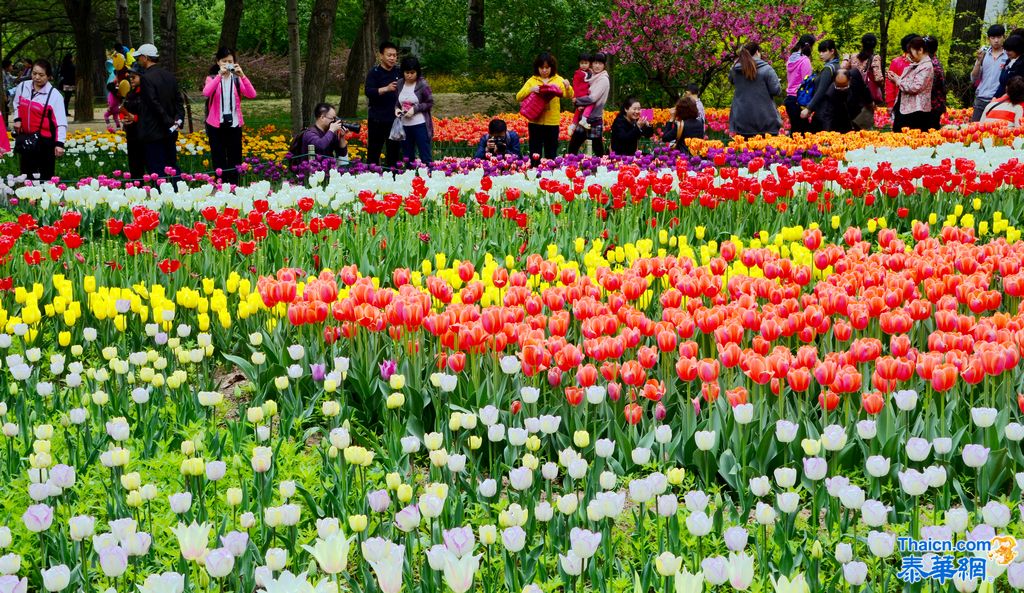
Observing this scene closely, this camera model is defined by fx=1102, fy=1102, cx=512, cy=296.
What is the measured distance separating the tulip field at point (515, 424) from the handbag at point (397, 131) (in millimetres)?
6456

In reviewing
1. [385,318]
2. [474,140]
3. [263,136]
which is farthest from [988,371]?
[263,136]

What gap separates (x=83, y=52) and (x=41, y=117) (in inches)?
559

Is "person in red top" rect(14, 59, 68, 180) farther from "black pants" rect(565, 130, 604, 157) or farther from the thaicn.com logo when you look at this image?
the thaicn.com logo

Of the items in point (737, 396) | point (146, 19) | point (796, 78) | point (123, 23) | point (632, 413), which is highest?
point (123, 23)

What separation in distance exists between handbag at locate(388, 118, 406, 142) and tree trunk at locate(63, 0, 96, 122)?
14.0 m

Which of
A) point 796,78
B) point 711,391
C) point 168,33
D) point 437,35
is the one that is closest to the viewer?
point 711,391

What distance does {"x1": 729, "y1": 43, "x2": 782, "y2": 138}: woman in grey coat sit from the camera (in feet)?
49.0

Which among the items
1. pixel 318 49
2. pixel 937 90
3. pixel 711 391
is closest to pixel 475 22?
pixel 318 49

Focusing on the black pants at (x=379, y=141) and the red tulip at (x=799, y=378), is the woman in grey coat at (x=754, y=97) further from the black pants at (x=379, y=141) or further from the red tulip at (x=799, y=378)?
the red tulip at (x=799, y=378)

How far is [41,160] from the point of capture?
39.8ft

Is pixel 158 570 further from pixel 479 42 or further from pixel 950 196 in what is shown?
pixel 479 42

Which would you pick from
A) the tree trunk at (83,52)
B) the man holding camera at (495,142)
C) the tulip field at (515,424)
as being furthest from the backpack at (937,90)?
the tree trunk at (83,52)

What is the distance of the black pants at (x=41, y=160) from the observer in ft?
39.4

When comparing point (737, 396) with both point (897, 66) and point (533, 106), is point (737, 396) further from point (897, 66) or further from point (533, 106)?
point (897, 66)
